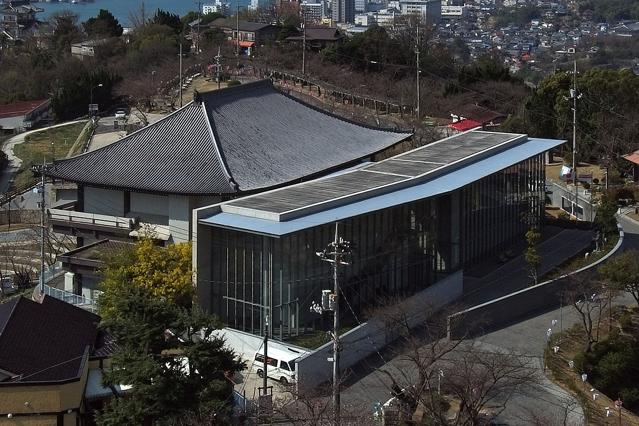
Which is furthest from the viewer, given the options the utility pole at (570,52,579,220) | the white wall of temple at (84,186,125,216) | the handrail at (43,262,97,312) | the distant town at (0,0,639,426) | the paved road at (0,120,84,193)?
the paved road at (0,120,84,193)

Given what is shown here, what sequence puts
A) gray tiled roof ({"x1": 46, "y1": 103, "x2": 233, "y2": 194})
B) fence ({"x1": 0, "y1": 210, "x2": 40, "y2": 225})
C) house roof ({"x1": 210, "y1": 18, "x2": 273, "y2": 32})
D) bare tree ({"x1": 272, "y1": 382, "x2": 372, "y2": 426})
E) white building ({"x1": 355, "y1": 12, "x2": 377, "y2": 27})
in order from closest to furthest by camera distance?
bare tree ({"x1": 272, "y1": 382, "x2": 372, "y2": 426}) → gray tiled roof ({"x1": 46, "y1": 103, "x2": 233, "y2": 194}) → fence ({"x1": 0, "y1": 210, "x2": 40, "y2": 225}) → house roof ({"x1": 210, "y1": 18, "x2": 273, "y2": 32}) → white building ({"x1": 355, "y1": 12, "x2": 377, "y2": 27})

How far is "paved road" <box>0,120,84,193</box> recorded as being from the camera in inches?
1789

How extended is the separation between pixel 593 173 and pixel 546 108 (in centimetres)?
480

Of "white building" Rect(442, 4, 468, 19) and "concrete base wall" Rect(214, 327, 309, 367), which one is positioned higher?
"white building" Rect(442, 4, 468, 19)

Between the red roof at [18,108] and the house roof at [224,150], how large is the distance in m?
28.3

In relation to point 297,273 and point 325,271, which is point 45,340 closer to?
point 297,273

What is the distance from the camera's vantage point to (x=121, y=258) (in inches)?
938

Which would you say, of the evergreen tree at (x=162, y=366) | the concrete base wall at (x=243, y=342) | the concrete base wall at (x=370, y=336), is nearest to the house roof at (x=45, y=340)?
the evergreen tree at (x=162, y=366)

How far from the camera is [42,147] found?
Answer: 49.6 m

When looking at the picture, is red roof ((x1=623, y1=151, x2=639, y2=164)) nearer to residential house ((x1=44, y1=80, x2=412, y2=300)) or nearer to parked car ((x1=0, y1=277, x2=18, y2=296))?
residential house ((x1=44, y1=80, x2=412, y2=300))

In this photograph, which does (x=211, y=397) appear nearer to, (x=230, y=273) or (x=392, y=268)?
(x=230, y=273)

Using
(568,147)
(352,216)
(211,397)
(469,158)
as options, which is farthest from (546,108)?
(211,397)

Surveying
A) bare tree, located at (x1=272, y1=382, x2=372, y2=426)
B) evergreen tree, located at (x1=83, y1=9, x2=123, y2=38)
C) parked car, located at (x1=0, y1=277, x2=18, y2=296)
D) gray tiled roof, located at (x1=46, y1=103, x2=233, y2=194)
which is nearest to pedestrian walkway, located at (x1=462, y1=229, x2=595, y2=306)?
gray tiled roof, located at (x1=46, y1=103, x2=233, y2=194)

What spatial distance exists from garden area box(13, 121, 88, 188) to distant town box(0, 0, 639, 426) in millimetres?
518
